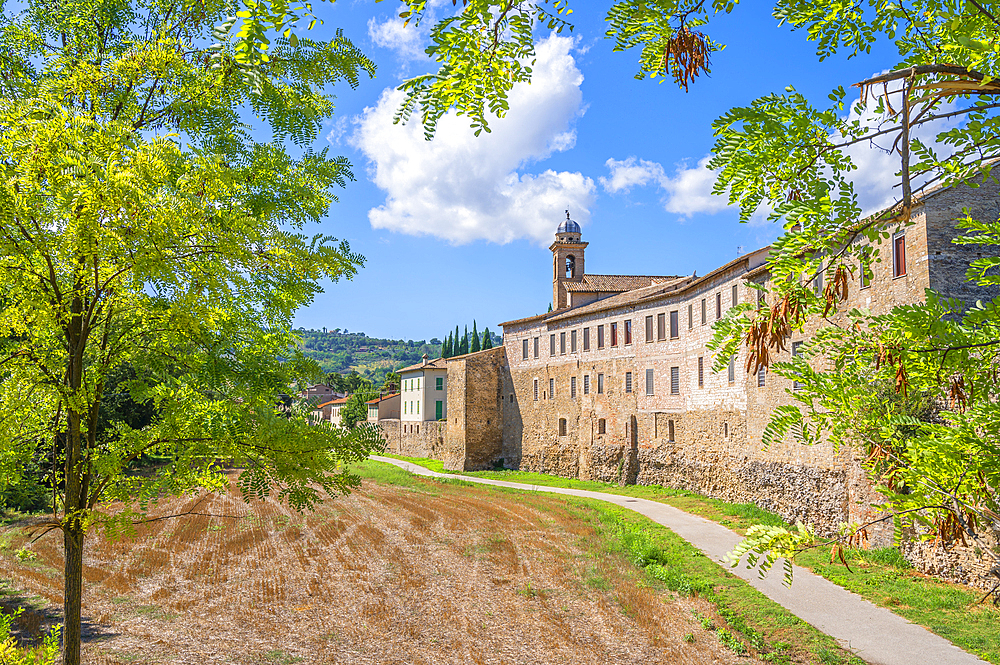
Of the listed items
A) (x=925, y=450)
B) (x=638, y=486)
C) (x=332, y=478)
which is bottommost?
(x=638, y=486)

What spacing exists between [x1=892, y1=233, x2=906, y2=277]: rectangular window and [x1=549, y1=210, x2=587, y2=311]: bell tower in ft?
119

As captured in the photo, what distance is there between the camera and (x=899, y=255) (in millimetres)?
17250

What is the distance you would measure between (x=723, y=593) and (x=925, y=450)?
12412 mm

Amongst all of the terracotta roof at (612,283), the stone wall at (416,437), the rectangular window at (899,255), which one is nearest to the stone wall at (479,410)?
→ the stone wall at (416,437)

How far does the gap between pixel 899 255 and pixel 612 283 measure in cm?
3346

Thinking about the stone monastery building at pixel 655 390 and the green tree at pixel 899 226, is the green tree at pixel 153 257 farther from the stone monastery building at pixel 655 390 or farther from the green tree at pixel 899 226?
the stone monastery building at pixel 655 390

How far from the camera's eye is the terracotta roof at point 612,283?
49.5 metres

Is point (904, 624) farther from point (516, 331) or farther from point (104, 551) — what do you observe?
point (516, 331)

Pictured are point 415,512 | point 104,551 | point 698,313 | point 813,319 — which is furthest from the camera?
point 698,313

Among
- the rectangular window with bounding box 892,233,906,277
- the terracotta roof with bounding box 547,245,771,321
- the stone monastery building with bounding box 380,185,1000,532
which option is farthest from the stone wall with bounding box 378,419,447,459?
the rectangular window with bounding box 892,233,906,277

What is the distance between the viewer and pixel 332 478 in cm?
606

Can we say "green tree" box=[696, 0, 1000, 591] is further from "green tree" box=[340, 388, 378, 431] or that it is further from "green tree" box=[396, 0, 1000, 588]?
"green tree" box=[340, 388, 378, 431]

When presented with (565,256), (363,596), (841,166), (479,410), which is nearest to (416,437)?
(479,410)

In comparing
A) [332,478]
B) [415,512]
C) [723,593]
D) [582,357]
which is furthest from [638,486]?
[332,478]
